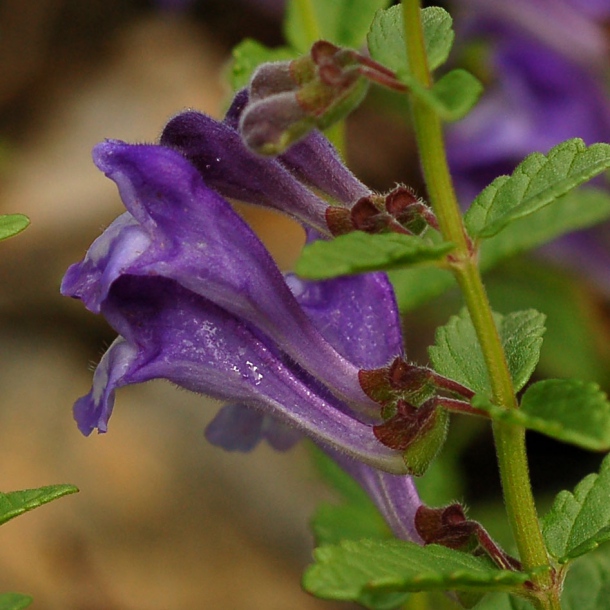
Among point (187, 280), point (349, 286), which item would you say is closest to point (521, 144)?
point (349, 286)

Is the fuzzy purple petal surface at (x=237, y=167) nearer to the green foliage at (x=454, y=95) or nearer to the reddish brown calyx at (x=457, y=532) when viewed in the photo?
Result: the green foliage at (x=454, y=95)

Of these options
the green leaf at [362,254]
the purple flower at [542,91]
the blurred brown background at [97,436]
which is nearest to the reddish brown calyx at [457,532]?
the green leaf at [362,254]

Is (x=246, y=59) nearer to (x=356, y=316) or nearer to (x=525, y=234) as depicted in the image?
(x=356, y=316)

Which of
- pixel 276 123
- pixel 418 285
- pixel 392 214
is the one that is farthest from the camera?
pixel 418 285

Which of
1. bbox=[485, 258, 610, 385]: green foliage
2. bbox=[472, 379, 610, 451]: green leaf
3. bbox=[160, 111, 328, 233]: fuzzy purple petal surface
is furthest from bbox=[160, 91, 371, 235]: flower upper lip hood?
bbox=[485, 258, 610, 385]: green foliage

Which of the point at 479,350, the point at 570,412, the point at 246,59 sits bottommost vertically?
the point at 570,412

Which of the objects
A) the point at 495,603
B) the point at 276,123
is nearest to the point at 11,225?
the point at 276,123
